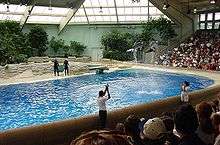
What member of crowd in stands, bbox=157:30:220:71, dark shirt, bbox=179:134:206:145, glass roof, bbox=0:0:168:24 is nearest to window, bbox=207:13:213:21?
crowd in stands, bbox=157:30:220:71

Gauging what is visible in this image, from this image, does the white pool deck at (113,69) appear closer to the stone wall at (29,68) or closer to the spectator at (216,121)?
the stone wall at (29,68)

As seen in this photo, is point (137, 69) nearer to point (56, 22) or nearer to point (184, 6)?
point (184, 6)

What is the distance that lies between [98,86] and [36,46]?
54.6ft

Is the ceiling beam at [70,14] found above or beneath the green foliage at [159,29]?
above

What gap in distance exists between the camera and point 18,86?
2195cm

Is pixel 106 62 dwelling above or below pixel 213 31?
below

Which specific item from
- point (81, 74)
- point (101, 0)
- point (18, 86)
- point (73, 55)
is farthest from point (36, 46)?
point (18, 86)

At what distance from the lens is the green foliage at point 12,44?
28.2 meters

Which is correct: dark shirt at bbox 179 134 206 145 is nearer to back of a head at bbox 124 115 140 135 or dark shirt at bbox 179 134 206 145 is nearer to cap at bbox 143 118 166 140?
cap at bbox 143 118 166 140

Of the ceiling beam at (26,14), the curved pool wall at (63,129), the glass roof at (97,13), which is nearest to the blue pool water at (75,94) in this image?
the curved pool wall at (63,129)

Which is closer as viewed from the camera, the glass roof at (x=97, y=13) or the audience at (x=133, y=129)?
the audience at (x=133, y=129)

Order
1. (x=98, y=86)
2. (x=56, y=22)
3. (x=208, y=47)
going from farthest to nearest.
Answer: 1. (x=56, y=22)
2. (x=208, y=47)
3. (x=98, y=86)

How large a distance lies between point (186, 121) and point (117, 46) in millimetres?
36552

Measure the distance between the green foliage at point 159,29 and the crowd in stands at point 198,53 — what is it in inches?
84.4
